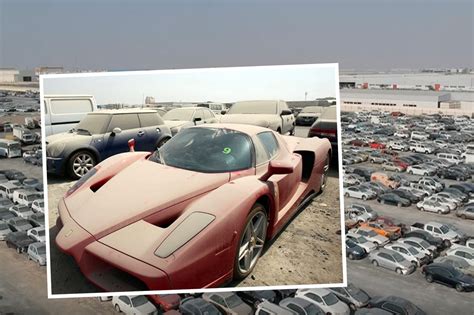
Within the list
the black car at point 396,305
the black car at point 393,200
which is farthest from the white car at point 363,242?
the black car at point 393,200

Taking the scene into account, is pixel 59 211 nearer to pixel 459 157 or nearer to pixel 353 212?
pixel 353 212

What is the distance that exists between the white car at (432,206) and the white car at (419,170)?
4561 mm

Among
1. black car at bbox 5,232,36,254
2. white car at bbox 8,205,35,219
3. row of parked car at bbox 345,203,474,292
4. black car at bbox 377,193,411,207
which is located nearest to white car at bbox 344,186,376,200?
black car at bbox 377,193,411,207

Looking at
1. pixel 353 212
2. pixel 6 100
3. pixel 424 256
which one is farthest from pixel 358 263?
pixel 6 100

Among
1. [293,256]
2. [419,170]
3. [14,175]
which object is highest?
[293,256]

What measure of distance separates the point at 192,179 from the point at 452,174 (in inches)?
767

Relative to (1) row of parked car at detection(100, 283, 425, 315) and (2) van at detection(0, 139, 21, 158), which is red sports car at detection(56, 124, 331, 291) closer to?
(1) row of parked car at detection(100, 283, 425, 315)

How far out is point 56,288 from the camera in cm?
286

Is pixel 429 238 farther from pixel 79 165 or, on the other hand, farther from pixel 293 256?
pixel 79 165

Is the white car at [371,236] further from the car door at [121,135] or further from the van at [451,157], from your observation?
the van at [451,157]

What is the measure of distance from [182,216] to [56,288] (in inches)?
41.1

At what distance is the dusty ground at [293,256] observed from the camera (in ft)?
9.12

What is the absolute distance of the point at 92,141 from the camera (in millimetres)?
2891

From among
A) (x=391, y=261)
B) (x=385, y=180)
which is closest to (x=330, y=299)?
(x=391, y=261)
